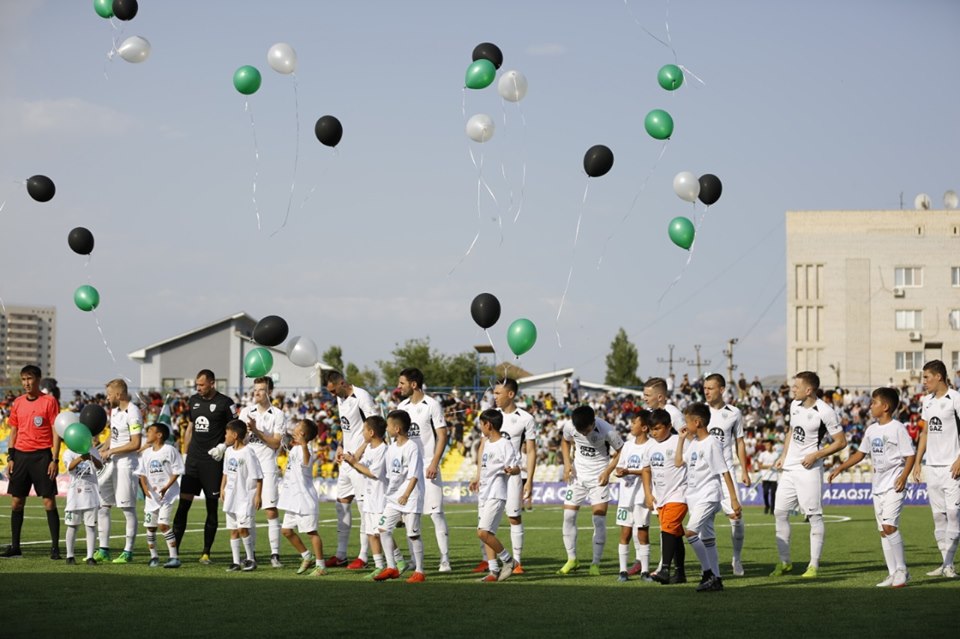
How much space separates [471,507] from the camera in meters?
32.5

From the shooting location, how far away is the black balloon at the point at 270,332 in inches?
593

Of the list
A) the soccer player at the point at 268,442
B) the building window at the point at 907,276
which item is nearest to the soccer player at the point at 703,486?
the soccer player at the point at 268,442

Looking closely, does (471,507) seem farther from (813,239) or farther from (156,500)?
(813,239)

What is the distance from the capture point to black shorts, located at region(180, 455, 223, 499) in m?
14.5

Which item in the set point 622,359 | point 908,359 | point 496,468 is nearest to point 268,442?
point 496,468

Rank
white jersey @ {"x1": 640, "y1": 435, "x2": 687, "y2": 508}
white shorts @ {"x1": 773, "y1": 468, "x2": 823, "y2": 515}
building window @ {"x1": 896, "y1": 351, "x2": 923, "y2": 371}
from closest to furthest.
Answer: white jersey @ {"x1": 640, "y1": 435, "x2": 687, "y2": 508} < white shorts @ {"x1": 773, "y1": 468, "x2": 823, "y2": 515} < building window @ {"x1": 896, "y1": 351, "x2": 923, "y2": 371}

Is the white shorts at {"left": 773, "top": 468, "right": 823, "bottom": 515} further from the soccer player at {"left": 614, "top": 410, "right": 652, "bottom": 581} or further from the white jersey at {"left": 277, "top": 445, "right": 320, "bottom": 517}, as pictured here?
the white jersey at {"left": 277, "top": 445, "right": 320, "bottom": 517}

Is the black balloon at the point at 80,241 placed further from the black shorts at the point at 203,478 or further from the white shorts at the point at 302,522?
the white shorts at the point at 302,522

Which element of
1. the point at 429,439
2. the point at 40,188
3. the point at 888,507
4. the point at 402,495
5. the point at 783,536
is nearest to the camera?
the point at 888,507

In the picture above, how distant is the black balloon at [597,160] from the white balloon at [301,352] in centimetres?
462

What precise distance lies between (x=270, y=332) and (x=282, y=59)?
15.4 ft

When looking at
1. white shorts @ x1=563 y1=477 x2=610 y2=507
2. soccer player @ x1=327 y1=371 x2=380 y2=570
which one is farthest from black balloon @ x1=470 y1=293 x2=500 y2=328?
white shorts @ x1=563 y1=477 x2=610 y2=507

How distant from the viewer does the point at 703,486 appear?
12000mm

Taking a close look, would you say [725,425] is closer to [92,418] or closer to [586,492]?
[586,492]
